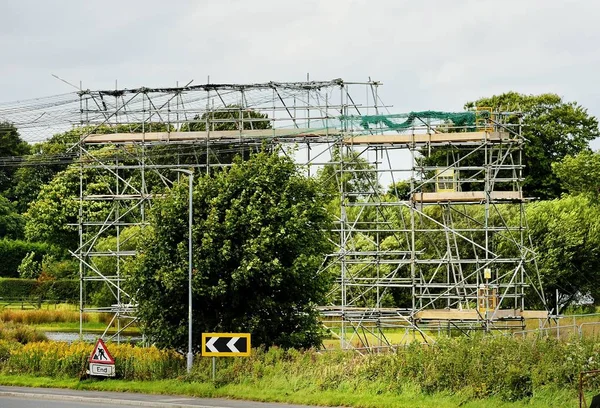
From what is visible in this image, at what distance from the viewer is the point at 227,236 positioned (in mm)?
36938

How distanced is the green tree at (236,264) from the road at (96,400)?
4.35 meters

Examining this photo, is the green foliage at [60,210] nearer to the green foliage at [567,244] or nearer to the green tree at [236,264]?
the green foliage at [567,244]

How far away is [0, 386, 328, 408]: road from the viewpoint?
95.7 feet

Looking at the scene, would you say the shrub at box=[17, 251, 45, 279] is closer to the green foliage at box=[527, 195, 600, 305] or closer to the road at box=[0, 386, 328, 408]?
the green foliage at box=[527, 195, 600, 305]

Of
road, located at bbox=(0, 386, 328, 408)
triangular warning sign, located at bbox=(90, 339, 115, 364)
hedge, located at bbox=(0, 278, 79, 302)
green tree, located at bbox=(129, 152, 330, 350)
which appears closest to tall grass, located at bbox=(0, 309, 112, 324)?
hedge, located at bbox=(0, 278, 79, 302)

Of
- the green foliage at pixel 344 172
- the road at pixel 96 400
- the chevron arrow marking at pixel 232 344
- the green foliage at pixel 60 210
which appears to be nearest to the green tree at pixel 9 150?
the green foliage at pixel 60 210

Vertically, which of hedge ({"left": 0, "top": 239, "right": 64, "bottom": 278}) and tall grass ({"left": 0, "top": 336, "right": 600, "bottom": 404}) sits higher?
hedge ({"left": 0, "top": 239, "right": 64, "bottom": 278})

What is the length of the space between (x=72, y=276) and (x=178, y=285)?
151 feet

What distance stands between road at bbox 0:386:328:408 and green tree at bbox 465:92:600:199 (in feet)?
143

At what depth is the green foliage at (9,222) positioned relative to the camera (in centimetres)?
9788

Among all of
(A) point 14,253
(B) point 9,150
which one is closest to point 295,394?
(A) point 14,253

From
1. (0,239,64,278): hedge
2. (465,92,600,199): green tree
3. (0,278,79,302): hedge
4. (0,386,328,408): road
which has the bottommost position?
(0,386,328,408): road

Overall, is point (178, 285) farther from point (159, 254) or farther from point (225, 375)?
point (225, 375)

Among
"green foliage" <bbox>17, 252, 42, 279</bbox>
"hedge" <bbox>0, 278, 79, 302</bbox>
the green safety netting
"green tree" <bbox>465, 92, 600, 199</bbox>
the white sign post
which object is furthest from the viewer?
"green foliage" <bbox>17, 252, 42, 279</bbox>
